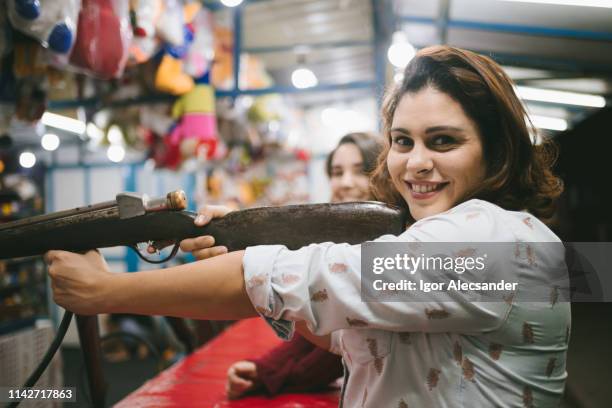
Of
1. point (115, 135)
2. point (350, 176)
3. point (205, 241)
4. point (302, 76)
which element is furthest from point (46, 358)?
point (302, 76)

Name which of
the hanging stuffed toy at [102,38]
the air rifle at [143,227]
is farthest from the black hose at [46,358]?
the hanging stuffed toy at [102,38]

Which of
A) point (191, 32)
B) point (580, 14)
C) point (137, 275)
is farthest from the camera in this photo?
point (580, 14)

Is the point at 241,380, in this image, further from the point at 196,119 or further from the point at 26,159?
the point at 26,159

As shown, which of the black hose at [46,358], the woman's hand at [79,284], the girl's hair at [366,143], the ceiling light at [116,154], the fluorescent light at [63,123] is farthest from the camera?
the fluorescent light at [63,123]

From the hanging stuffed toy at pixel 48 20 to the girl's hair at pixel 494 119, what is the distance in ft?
4.61

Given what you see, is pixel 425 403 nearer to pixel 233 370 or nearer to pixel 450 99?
pixel 450 99

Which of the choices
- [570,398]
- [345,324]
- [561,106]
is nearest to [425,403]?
[345,324]

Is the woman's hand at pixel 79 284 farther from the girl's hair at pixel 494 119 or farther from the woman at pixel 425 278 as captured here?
the girl's hair at pixel 494 119

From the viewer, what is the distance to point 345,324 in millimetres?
776

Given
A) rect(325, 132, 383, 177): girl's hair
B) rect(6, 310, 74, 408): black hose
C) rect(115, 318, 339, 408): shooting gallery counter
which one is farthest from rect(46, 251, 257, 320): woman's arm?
rect(325, 132, 383, 177): girl's hair

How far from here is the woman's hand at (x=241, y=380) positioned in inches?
63.1

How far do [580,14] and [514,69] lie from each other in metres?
2.10

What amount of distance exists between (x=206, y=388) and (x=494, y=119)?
4.77 feet

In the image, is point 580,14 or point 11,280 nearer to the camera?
point 580,14
